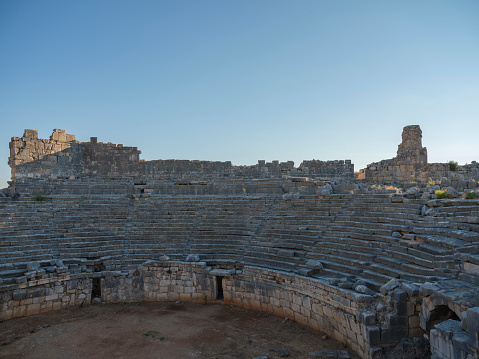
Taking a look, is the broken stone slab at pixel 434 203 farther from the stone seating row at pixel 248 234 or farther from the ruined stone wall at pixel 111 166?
the ruined stone wall at pixel 111 166

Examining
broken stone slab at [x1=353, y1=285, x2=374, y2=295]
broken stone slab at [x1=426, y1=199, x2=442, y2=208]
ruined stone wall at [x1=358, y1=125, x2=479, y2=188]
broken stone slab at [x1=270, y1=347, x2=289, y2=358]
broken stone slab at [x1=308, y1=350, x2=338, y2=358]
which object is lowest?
broken stone slab at [x1=270, y1=347, x2=289, y2=358]

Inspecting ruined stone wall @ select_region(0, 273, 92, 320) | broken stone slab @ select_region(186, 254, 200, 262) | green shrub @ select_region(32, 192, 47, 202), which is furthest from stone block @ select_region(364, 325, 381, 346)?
green shrub @ select_region(32, 192, 47, 202)

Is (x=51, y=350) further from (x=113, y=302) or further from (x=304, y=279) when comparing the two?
(x=304, y=279)

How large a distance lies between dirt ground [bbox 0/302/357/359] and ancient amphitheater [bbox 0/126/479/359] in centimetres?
57

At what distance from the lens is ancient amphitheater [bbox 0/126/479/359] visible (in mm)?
7316

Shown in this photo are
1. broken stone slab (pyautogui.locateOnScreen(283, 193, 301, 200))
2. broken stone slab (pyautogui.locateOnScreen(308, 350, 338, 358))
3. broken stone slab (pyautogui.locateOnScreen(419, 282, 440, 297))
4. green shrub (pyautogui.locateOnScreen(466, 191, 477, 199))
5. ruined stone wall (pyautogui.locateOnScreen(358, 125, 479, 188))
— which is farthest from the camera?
ruined stone wall (pyautogui.locateOnScreen(358, 125, 479, 188))

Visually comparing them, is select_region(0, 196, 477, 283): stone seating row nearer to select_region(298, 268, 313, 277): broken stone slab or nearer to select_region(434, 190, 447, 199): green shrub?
select_region(298, 268, 313, 277): broken stone slab

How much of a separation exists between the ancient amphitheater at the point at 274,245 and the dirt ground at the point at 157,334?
0.57 m

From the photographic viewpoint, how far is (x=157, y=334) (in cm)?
954

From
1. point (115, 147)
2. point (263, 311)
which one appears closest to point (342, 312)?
point (263, 311)

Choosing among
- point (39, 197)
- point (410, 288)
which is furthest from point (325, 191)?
point (39, 197)

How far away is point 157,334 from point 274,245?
4759mm

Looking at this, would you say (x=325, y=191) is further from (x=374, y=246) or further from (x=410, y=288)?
(x=410, y=288)

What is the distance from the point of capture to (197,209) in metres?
15.0
